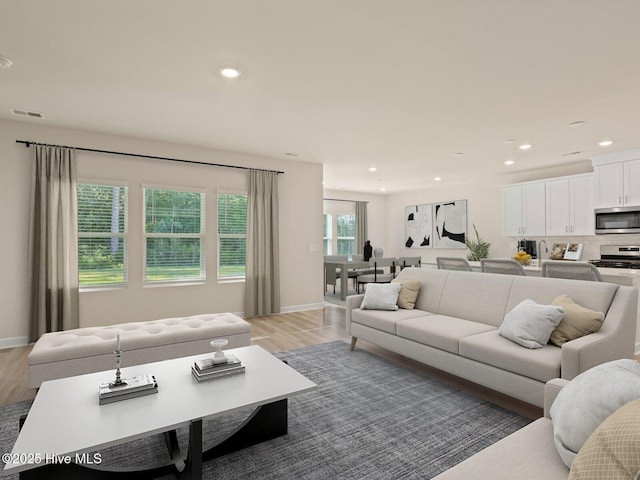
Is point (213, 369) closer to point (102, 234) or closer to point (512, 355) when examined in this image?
point (512, 355)

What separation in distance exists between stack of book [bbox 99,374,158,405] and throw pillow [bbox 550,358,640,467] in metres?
1.83

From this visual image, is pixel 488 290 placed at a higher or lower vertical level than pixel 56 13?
lower

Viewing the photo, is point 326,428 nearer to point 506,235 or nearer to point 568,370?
point 568,370

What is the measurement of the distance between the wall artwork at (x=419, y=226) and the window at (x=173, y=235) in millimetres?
5990

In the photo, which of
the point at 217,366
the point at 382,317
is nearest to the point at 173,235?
the point at 382,317

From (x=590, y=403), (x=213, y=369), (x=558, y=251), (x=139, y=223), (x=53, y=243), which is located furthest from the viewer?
(x=558, y=251)

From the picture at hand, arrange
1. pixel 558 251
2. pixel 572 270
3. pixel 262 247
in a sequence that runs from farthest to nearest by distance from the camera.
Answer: pixel 558 251 → pixel 262 247 → pixel 572 270

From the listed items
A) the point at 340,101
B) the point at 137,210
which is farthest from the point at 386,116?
the point at 137,210

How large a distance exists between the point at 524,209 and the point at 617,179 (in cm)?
149

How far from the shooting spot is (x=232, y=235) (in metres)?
5.43

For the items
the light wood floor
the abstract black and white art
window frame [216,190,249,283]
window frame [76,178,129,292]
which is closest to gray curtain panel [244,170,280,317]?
window frame [216,190,249,283]

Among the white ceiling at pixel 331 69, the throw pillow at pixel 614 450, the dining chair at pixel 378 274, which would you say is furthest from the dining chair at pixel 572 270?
the dining chair at pixel 378 274

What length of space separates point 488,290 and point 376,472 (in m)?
2.04

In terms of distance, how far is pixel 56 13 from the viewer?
6.88ft
